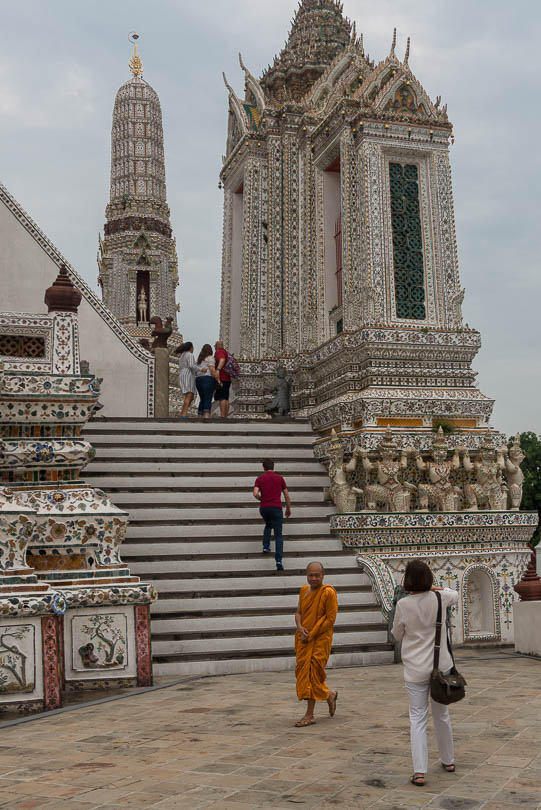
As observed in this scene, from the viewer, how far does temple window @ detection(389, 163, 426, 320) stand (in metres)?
11.9

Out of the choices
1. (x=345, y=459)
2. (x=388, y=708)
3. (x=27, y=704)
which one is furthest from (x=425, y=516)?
(x=27, y=704)

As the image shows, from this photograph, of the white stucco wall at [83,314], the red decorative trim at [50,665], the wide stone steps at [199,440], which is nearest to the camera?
the red decorative trim at [50,665]

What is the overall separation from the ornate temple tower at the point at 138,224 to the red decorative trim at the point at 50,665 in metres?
26.6

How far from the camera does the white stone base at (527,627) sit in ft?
27.0

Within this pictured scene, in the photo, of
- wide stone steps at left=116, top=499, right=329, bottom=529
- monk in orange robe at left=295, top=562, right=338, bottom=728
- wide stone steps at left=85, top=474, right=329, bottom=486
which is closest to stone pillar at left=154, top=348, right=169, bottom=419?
wide stone steps at left=85, top=474, right=329, bottom=486

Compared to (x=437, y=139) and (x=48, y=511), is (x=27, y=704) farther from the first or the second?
(x=437, y=139)

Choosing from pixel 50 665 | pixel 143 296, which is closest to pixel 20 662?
pixel 50 665

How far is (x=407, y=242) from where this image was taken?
12062mm

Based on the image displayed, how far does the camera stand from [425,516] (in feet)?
31.8

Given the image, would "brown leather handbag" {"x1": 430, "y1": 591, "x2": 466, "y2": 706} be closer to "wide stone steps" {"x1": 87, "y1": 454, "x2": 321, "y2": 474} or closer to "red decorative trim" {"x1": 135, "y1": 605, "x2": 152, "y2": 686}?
"red decorative trim" {"x1": 135, "y1": 605, "x2": 152, "y2": 686}

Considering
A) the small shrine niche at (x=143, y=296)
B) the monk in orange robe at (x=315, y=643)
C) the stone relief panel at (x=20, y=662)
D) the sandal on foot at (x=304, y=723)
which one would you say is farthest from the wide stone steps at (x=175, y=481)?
the small shrine niche at (x=143, y=296)

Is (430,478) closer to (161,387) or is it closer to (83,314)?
(161,387)

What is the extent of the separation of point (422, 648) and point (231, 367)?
31.2 ft

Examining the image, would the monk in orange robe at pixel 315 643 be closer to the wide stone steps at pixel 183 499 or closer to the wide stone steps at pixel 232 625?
the wide stone steps at pixel 232 625
